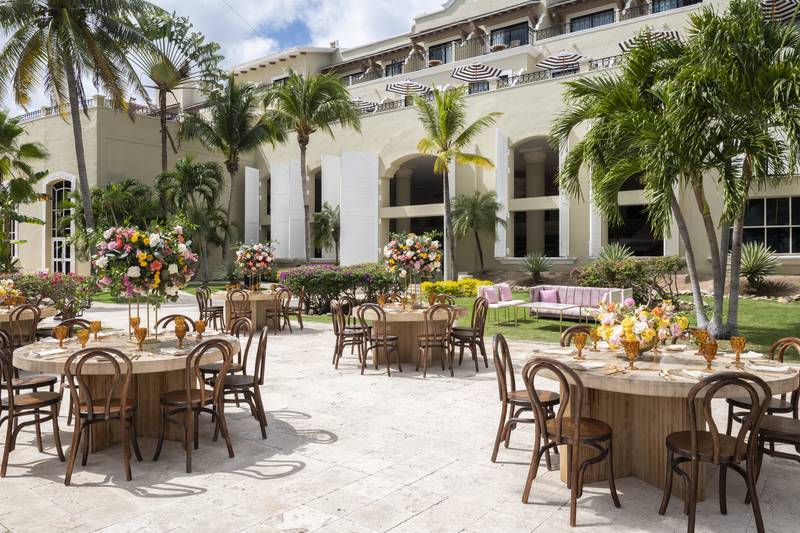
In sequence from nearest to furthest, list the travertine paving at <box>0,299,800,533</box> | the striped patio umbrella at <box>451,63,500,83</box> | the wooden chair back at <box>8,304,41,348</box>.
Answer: the travertine paving at <box>0,299,800,533</box>, the wooden chair back at <box>8,304,41,348</box>, the striped patio umbrella at <box>451,63,500,83</box>

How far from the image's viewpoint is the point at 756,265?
17453 mm

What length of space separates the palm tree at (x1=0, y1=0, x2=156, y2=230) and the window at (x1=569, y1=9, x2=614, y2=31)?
22205mm

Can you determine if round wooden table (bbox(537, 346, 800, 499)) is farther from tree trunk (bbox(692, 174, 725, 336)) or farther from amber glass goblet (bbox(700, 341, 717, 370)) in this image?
tree trunk (bbox(692, 174, 725, 336))

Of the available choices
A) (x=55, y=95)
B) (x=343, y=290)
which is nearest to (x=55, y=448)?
(x=343, y=290)

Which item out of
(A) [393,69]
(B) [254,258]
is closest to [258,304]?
(B) [254,258]

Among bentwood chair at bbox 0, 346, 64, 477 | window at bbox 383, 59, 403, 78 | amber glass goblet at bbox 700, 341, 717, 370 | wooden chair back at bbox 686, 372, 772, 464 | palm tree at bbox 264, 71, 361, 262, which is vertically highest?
window at bbox 383, 59, 403, 78

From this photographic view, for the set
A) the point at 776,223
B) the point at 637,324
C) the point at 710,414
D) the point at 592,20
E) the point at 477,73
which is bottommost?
the point at 710,414

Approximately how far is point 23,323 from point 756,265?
18.8 metres

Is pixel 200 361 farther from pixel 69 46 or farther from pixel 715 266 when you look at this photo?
pixel 69 46

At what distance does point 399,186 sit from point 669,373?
28.7 metres

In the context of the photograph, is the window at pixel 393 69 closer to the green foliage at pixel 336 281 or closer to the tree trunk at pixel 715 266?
the green foliage at pixel 336 281

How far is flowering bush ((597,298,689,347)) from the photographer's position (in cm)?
436

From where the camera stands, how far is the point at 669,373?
4.02 metres

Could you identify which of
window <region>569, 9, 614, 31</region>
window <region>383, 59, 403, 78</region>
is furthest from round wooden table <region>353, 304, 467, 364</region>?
window <region>383, 59, 403, 78</region>
